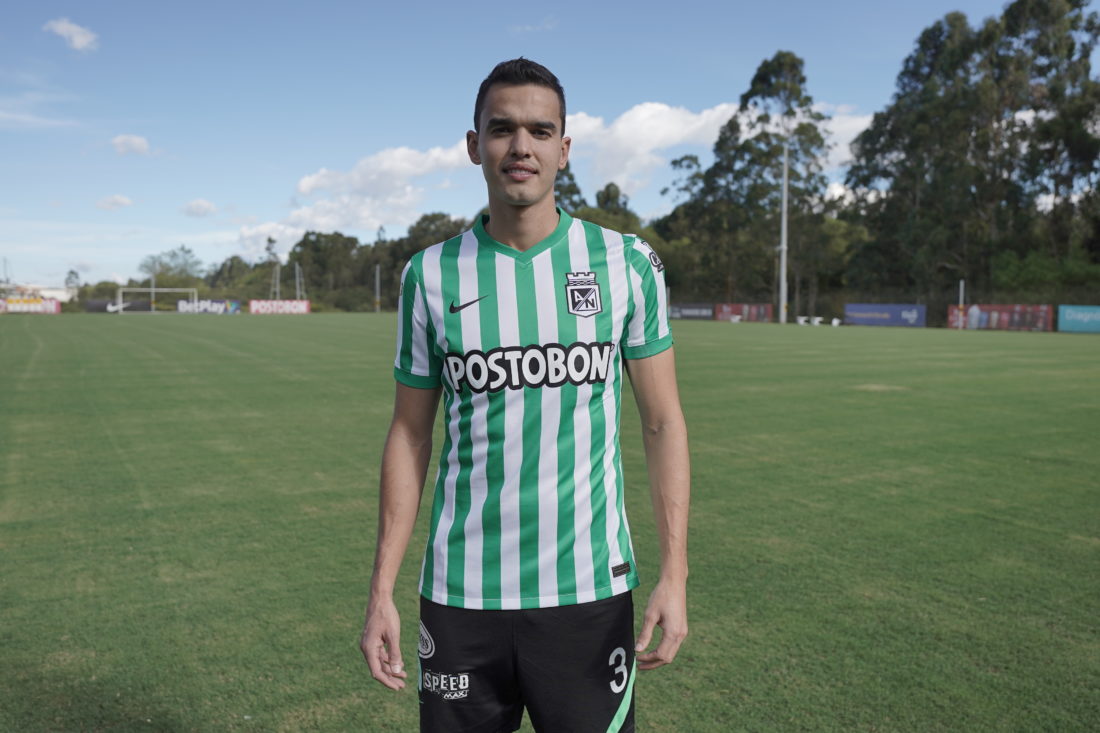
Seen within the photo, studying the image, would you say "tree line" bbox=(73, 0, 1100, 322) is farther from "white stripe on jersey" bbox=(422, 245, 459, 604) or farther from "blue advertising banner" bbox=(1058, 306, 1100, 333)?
"white stripe on jersey" bbox=(422, 245, 459, 604)

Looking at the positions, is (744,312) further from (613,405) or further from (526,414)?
(526,414)

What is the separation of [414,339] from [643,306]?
0.54 metres

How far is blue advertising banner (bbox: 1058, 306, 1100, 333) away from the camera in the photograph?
38156 mm

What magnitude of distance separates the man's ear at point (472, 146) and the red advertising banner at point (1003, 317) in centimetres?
4355

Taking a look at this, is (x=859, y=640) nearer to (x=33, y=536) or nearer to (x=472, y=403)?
(x=472, y=403)

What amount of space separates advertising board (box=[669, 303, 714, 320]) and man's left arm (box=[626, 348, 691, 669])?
57.4 meters

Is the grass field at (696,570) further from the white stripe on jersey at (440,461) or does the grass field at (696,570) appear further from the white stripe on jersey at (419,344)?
the white stripe on jersey at (419,344)

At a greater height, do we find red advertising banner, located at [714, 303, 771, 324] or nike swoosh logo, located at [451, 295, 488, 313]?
nike swoosh logo, located at [451, 295, 488, 313]

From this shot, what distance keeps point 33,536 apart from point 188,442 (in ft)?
11.4

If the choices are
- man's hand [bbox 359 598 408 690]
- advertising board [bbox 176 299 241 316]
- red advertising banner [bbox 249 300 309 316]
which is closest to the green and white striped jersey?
man's hand [bbox 359 598 408 690]

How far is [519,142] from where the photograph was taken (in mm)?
1935

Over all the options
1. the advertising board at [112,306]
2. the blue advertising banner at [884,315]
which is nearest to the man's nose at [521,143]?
the blue advertising banner at [884,315]

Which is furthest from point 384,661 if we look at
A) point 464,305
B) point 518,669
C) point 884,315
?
point 884,315

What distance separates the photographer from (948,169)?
2119 inches
